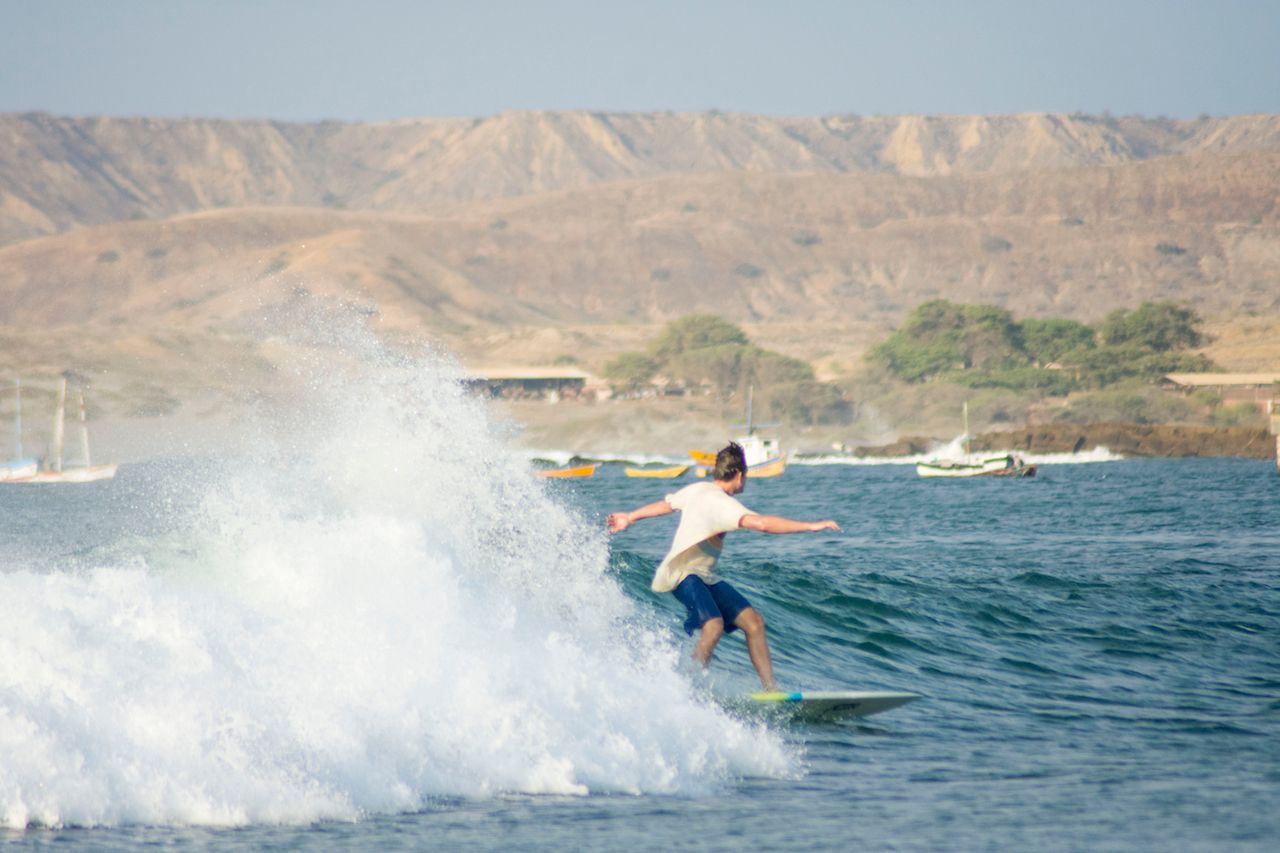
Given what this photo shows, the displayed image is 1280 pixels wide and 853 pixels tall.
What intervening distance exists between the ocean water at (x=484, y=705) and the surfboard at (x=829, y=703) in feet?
0.56

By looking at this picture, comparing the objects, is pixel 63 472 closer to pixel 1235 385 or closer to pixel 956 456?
pixel 956 456

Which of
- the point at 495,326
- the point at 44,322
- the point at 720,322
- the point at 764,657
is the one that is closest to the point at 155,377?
the point at 720,322

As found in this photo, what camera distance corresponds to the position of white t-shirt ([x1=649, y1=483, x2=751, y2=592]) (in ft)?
34.1

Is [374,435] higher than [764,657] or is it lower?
higher

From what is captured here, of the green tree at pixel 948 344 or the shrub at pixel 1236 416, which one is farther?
the green tree at pixel 948 344

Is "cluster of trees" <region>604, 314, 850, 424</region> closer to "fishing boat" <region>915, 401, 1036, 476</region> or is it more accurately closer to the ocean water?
"fishing boat" <region>915, 401, 1036, 476</region>

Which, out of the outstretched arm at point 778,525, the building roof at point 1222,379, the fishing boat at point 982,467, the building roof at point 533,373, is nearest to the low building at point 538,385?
the building roof at point 533,373

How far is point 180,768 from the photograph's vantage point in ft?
26.9

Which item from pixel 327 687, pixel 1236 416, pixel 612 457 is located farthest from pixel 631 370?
pixel 327 687

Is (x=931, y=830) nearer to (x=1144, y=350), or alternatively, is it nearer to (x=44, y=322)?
(x=1144, y=350)

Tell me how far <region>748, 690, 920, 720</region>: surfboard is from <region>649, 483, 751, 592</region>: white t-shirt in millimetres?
930

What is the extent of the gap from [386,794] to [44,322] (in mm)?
202183

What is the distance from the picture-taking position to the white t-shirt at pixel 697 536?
1041 centimetres

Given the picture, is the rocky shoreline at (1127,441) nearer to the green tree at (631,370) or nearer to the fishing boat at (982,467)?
the fishing boat at (982,467)
